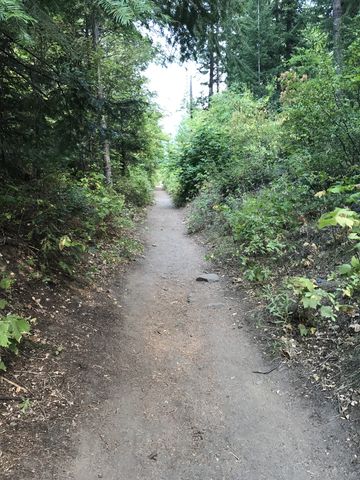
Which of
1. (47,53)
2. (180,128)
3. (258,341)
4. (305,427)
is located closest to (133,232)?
(47,53)

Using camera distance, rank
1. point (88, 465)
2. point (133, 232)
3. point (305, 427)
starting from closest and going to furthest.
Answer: point (88, 465) < point (305, 427) < point (133, 232)

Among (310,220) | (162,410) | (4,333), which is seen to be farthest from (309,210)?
(4,333)

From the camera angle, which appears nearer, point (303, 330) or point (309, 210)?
point (303, 330)

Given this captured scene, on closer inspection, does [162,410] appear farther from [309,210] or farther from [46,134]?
[309,210]

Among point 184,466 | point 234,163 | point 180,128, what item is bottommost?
point 184,466

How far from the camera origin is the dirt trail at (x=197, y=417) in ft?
9.71

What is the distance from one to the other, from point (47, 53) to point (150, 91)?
7966 millimetres

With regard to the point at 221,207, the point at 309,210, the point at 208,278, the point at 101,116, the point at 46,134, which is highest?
the point at 101,116

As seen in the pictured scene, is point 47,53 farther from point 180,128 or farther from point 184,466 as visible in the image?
point 180,128

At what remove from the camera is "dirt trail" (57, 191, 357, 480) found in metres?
2.96

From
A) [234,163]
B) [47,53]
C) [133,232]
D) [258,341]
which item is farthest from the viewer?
[234,163]

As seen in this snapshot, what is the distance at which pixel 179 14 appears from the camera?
4977 millimetres

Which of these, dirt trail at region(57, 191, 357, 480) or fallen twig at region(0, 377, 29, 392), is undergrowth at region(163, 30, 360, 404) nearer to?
dirt trail at region(57, 191, 357, 480)

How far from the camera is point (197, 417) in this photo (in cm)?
355
